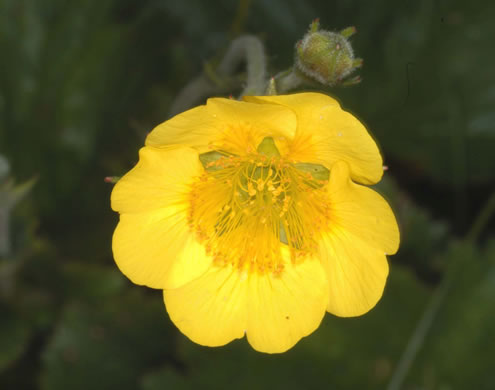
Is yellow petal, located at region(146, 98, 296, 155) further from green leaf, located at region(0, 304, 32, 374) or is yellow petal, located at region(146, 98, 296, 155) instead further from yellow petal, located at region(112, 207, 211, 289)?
green leaf, located at region(0, 304, 32, 374)

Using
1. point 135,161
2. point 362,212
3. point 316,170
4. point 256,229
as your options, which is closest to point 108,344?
point 135,161

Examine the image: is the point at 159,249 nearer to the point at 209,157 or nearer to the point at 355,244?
the point at 209,157

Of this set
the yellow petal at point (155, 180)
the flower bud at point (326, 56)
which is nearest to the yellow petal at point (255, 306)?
the yellow petal at point (155, 180)

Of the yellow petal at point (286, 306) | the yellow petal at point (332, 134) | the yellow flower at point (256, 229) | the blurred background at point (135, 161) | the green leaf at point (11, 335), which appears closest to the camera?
the yellow petal at point (332, 134)

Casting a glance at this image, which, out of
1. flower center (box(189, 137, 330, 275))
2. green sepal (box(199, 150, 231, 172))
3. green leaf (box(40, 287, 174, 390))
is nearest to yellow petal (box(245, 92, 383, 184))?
flower center (box(189, 137, 330, 275))

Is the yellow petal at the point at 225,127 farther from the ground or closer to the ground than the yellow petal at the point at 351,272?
farther from the ground

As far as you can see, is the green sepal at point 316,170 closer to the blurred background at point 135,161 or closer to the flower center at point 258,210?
the flower center at point 258,210

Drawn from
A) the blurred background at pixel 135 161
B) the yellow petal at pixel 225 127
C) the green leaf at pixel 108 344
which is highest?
the yellow petal at pixel 225 127

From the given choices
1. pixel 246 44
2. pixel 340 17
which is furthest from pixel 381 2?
pixel 246 44
